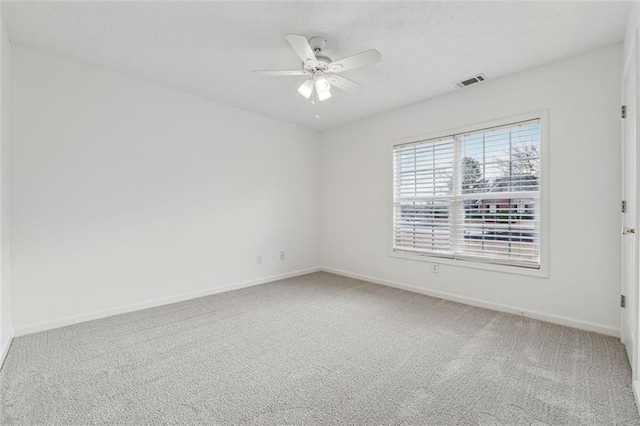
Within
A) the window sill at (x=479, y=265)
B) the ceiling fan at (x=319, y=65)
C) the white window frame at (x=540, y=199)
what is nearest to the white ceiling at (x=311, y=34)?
Result: the ceiling fan at (x=319, y=65)

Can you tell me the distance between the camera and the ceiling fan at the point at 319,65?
7.07 ft

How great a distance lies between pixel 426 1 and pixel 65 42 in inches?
116

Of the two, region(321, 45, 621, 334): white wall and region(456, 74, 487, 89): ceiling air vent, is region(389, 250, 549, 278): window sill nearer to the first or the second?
region(321, 45, 621, 334): white wall

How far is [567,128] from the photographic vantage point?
2764 mm

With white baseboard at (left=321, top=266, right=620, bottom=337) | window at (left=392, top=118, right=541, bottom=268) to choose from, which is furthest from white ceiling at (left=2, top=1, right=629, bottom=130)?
white baseboard at (left=321, top=266, right=620, bottom=337)

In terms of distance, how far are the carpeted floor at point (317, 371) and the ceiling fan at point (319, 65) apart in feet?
7.24

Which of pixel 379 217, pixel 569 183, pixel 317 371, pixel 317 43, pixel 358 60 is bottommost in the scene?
pixel 317 371

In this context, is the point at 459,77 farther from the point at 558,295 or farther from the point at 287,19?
the point at 558,295

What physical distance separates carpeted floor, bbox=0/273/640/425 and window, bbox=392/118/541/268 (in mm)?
790

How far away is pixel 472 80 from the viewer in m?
3.21

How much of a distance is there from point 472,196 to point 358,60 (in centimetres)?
214

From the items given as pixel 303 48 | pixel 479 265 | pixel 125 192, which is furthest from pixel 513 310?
pixel 125 192

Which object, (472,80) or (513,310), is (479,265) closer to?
(513,310)

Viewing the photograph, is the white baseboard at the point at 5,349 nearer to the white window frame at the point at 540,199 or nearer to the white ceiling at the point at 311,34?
the white ceiling at the point at 311,34
